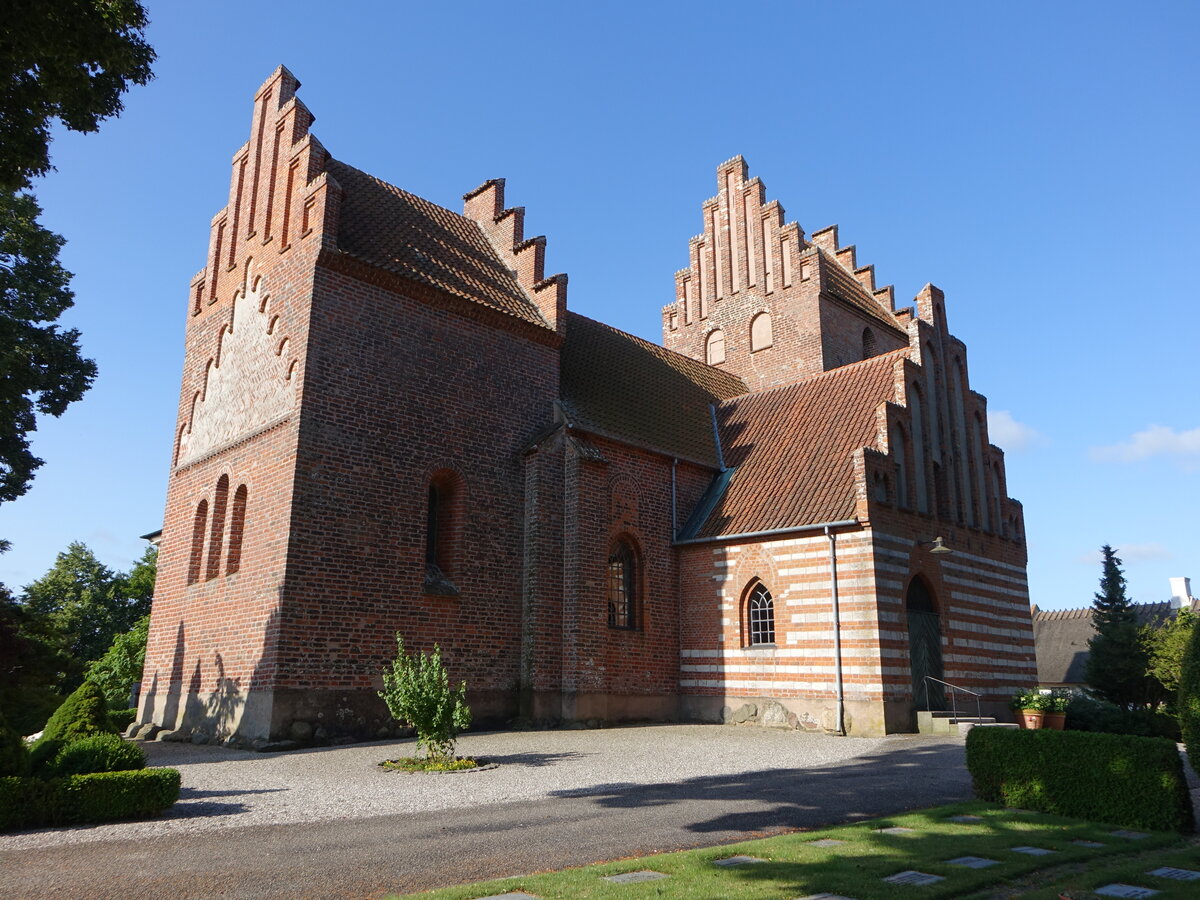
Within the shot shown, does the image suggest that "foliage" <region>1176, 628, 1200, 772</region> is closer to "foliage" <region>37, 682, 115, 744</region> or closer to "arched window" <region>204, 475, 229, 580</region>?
"foliage" <region>37, 682, 115, 744</region>

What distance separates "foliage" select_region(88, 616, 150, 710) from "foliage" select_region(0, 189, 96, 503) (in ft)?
A: 25.7

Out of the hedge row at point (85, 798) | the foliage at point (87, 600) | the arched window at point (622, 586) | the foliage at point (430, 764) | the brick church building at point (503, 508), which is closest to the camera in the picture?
the hedge row at point (85, 798)

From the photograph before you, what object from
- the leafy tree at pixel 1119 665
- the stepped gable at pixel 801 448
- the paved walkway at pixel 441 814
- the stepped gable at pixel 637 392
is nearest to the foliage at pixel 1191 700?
the paved walkway at pixel 441 814

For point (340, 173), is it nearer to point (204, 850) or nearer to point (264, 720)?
point (264, 720)

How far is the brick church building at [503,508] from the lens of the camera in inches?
662

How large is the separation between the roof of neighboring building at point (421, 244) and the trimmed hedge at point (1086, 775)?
1421 cm

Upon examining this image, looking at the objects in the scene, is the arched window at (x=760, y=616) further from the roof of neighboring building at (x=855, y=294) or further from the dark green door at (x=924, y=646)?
the roof of neighboring building at (x=855, y=294)

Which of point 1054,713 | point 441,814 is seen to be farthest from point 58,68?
point 1054,713

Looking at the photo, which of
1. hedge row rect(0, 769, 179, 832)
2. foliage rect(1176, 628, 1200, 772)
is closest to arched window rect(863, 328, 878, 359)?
foliage rect(1176, 628, 1200, 772)

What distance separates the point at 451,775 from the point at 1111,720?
50.6 feet

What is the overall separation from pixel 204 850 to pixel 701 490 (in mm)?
17606

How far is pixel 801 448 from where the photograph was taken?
2239 cm

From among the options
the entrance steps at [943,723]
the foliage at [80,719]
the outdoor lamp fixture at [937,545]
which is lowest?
the entrance steps at [943,723]

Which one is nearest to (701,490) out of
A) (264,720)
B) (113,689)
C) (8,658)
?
(264,720)
